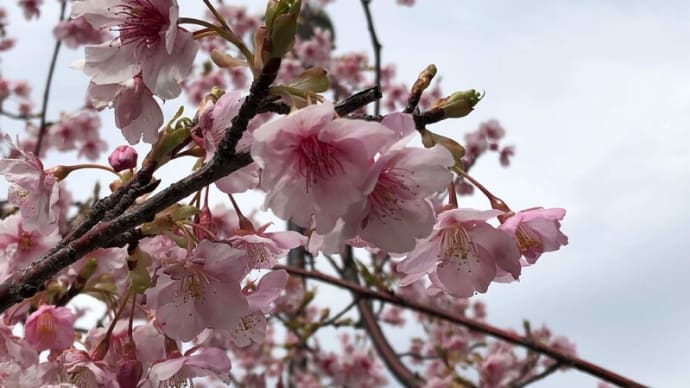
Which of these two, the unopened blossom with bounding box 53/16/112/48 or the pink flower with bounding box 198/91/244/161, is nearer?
the pink flower with bounding box 198/91/244/161

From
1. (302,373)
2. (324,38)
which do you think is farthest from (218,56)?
(324,38)

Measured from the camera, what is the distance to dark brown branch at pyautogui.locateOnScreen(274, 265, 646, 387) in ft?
6.41

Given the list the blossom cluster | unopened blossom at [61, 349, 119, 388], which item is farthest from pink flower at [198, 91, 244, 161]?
unopened blossom at [61, 349, 119, 388]

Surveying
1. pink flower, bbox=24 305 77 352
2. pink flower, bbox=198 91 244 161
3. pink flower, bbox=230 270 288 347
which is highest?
pink flower, bbox=198 91 244 161

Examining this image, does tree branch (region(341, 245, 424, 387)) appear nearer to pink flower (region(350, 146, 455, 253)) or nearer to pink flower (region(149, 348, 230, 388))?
pink flower (region(149, 348, 230, 388))

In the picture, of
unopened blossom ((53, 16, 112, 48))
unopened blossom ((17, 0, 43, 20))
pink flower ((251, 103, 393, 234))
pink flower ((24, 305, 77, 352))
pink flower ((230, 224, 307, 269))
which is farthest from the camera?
unopened blossom ((17, 0, 43, 20))

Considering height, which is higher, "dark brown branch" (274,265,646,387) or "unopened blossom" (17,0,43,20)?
"unopened blossom" (17,0,43,20)

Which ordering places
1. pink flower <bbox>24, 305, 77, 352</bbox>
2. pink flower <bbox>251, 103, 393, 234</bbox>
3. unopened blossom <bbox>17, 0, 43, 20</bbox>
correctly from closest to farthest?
pink flower <bbox>251, 103, 393, 234</bbox> → pink flower <bbox>24, 305, 77, 352</bbox> → unopened blossom <bbox>17, 0, 43, 20</bbox>

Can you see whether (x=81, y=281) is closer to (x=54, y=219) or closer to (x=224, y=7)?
(x=54, y=219)

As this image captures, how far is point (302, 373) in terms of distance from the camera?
19.0 feet

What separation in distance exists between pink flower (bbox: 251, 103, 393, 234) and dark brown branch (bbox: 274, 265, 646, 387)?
1.12 m

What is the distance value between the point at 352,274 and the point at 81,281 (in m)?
2.42

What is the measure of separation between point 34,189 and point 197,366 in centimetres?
44

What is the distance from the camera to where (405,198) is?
2.82ft
